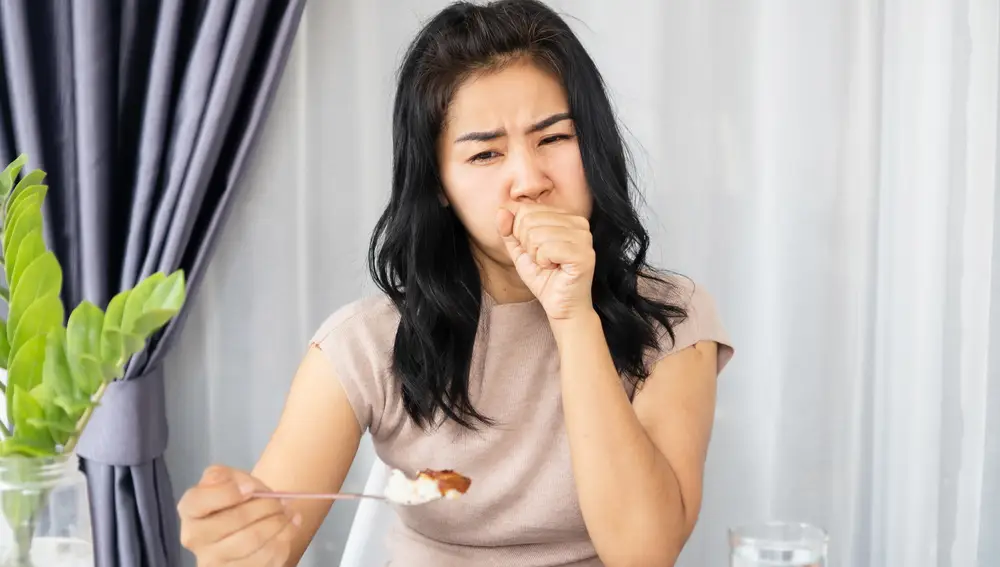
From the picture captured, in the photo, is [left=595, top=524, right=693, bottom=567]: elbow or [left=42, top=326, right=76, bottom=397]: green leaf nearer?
[left=42, top=326, right=76, bottom=397]: green leaf

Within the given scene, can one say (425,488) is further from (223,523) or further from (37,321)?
(37,321)

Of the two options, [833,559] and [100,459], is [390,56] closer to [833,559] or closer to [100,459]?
[100,459]

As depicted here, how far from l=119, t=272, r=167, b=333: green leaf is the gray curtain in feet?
3.52

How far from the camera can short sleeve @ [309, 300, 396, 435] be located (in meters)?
1.46

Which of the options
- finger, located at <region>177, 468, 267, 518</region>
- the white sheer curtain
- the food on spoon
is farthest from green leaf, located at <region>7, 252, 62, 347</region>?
the white sheer curtain

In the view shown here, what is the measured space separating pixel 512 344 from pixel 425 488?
54cm

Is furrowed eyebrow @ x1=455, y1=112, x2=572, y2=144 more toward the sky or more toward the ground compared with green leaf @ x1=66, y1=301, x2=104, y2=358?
more toward the sky

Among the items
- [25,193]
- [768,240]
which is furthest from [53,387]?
[768,240]

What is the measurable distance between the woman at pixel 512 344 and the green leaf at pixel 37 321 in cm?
55

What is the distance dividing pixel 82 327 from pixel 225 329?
4.29ft

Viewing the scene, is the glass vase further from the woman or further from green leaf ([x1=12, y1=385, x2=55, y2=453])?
the woman

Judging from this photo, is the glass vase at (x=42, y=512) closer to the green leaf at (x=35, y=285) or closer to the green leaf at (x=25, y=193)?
the green leaf at (x=35, y=285)

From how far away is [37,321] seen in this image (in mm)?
856

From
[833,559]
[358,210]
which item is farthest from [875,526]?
[358,210]
